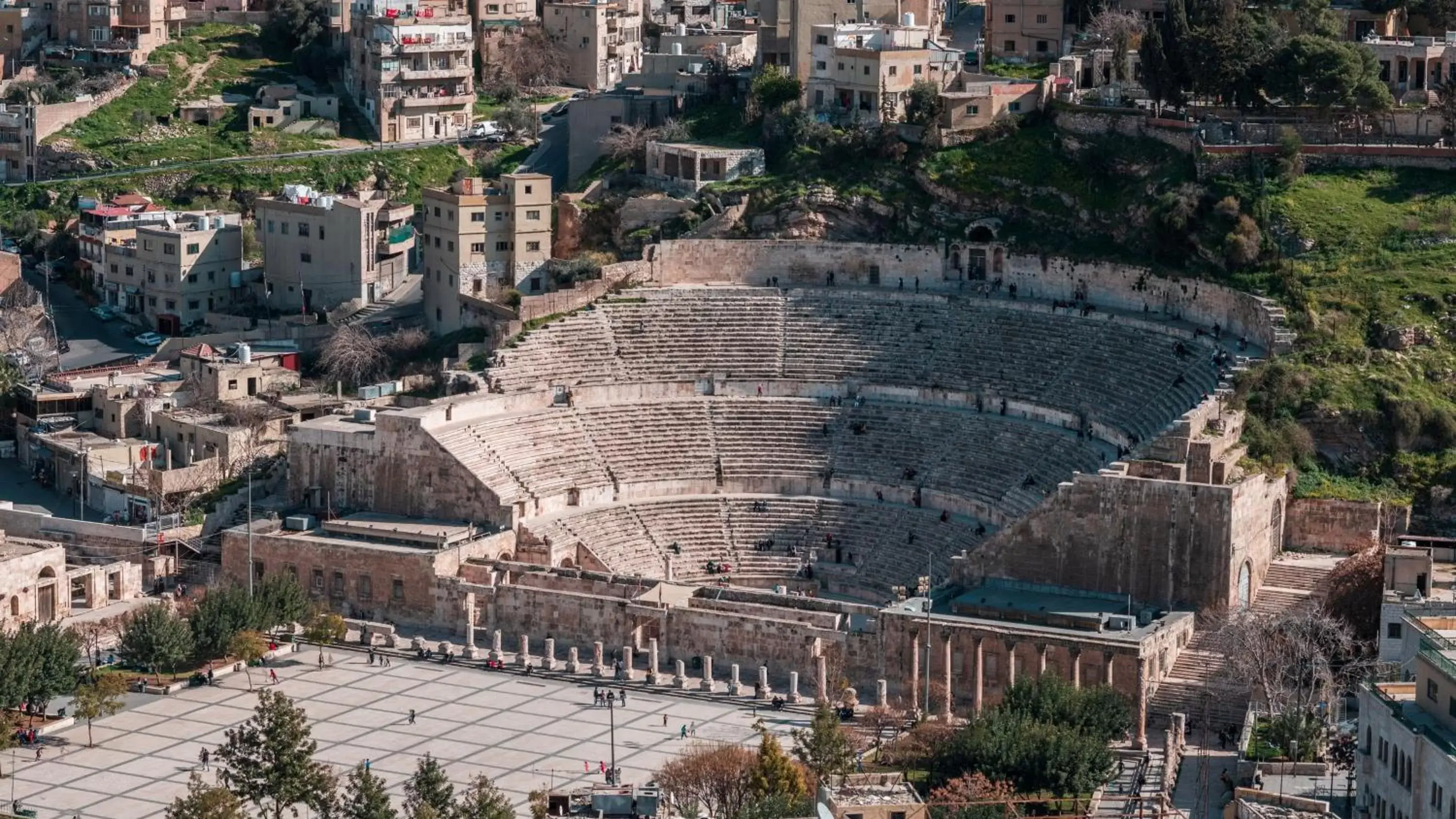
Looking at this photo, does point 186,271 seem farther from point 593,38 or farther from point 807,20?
point 593,38

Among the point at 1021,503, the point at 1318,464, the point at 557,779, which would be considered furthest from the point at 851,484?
the point at 557,779

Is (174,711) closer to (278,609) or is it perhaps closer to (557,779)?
(278,609)

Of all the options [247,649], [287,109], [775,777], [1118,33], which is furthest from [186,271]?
[775,777]

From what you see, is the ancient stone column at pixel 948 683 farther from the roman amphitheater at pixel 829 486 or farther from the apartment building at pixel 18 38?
the apartment building at pixel 18 38

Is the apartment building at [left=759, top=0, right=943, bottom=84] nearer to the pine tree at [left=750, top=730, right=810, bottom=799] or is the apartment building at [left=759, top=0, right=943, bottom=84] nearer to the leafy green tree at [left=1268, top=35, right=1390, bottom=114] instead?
the leafy green tree at [left=1268, top=35, right=1390, bottom=114]

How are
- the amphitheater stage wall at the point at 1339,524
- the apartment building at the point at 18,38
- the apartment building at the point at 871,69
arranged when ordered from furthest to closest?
the apartment building at the point at 18,38 < the apartment building at the point at 871,69 < the amphitheater stage wall at the point at 1339,524

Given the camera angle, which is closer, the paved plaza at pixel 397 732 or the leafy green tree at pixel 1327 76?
the paved plaza at pixel 397 732

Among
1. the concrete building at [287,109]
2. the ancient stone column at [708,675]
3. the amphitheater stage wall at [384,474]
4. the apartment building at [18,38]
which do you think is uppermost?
the apartment building at [18,38]

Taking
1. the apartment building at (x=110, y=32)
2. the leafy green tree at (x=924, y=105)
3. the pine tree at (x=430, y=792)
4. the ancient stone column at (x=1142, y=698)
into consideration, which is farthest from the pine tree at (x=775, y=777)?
the apartment building at (x=110, y=32)
